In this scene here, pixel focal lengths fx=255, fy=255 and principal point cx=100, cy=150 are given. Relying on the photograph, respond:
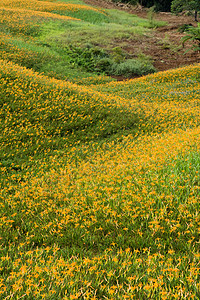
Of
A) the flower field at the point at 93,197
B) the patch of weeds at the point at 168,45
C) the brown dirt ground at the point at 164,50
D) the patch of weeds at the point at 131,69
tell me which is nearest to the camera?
the flower field at the point at 93,197

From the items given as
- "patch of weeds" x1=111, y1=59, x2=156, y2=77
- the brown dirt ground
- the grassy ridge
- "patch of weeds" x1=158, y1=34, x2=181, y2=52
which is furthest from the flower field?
"patch of weeds" x1=158, y1=34, x2=181, y2=52

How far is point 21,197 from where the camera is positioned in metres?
5.37

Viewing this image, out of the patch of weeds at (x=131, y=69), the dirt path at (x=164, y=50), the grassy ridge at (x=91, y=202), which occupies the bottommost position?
the grassy ridge at (x=91, y=202)

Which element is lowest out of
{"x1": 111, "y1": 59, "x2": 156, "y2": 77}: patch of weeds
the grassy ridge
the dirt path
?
the grassy ridge

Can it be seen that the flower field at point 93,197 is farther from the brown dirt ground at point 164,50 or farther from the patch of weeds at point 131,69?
the brown dirt ground at point 164,50

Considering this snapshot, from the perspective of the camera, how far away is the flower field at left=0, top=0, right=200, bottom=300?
2.78 meters

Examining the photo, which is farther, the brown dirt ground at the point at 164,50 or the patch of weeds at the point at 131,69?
the brown dirt ground at the point at 164,50

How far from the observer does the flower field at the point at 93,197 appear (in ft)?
9.11

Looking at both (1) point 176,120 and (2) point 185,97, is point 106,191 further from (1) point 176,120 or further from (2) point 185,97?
(2) point 185,97

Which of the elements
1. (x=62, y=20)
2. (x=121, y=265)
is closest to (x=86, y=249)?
(x=121, y=265)

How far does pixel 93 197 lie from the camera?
15.9ft

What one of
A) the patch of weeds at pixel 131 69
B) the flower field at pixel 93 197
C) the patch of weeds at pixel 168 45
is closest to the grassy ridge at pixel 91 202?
the flower field at pixel 93 197

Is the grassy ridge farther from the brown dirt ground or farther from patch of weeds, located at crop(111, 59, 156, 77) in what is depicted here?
the brown dirt ground

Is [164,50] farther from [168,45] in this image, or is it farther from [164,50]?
[168,45]
